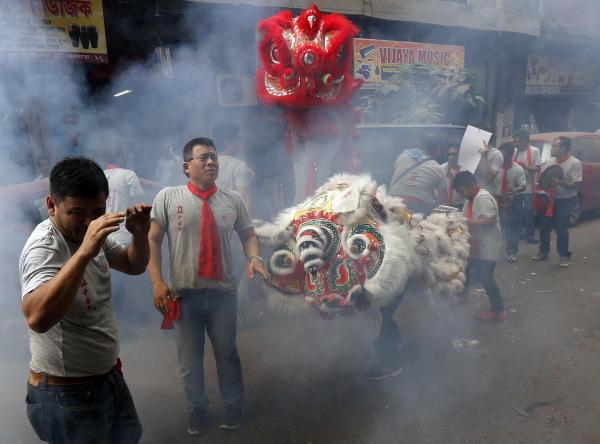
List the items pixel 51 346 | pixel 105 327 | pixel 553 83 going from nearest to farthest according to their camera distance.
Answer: pixel 51 346, pixel 105 327, pixel 553 83

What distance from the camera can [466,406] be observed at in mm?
3154

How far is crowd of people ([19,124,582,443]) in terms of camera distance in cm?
173

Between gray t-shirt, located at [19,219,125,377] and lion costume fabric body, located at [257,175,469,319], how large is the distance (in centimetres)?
103

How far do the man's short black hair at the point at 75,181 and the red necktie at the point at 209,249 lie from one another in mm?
1014

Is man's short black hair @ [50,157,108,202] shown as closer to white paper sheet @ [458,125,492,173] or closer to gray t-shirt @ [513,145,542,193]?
white paper sheet @ [458,125,492,173]

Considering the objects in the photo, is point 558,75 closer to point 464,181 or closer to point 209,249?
point 464,181

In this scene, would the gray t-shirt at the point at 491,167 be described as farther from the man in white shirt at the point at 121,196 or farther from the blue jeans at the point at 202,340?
the blue jeans at the point at 202,340

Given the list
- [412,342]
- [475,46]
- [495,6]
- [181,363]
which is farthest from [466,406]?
[475,46]

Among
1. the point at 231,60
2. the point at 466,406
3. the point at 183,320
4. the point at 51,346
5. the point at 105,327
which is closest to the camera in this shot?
the point at 51,346

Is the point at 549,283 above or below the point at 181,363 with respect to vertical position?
below

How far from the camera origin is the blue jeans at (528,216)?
6739 mm

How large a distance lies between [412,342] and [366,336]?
38 cm

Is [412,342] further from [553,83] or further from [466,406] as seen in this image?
[553,83]

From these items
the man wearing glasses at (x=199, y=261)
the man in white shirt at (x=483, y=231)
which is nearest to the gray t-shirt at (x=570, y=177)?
the man in white shirt at (x=483, y=231)
